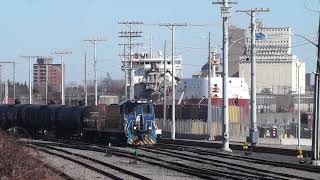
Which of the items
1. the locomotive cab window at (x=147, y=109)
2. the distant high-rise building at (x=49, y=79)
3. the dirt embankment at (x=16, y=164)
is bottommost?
the dirt embankment at (x=16, y=164)

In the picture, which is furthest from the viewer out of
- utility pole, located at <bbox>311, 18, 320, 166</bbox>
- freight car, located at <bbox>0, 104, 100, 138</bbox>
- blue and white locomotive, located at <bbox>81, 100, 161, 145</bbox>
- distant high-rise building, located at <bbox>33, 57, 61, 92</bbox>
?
distant high-rise building, located at <bbox>33, 57, 61, 92</bbox>

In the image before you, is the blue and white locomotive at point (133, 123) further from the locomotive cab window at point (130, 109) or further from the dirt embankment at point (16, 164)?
the dirt embankment at point (16, 164)

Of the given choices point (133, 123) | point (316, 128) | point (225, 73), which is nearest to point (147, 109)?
point (133, 123)

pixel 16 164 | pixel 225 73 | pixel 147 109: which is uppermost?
pixel 225 73

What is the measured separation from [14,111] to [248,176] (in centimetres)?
4043

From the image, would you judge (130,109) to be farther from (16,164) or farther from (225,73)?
(16,164)

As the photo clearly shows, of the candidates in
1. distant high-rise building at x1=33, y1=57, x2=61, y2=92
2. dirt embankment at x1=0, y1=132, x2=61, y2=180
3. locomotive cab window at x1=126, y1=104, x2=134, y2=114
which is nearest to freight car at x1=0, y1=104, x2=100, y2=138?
locomotive cab window at x1=126, y1=104, x2=134, y2=114

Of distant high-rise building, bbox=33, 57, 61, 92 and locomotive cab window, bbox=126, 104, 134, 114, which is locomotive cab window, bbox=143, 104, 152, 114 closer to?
locomotive cab window, bbox=126, 104, 134, 114

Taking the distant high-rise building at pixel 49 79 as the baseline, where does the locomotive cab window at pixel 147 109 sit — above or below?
below

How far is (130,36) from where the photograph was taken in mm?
85875

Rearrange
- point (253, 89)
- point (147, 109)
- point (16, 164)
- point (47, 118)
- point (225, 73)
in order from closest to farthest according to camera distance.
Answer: point (16, 164)
point (225, 73)
point (147, 109)
point (253, 89)
point (47, 118)

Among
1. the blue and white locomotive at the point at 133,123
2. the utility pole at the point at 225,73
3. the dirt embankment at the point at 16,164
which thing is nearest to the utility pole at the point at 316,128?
the utility pole at the point at 225,73

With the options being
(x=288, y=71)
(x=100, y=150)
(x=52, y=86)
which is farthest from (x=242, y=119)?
(x=52, y=86)

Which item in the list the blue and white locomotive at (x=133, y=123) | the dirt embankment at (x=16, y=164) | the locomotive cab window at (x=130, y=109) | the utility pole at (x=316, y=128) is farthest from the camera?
the locomotive cab window at (x=130, y=109)
